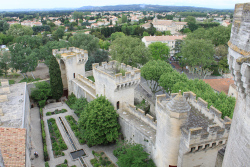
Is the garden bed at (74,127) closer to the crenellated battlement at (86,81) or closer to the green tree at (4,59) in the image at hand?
the crenellated battlement at (86,81)

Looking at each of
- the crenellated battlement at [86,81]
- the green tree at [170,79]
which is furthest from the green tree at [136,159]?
the crenellated battlement at [86,81]

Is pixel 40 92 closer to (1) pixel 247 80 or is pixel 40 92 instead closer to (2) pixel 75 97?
(2) pixel 75 97

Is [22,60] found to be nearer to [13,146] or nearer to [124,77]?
[124,77]

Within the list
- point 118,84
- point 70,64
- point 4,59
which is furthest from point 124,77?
point 4,59

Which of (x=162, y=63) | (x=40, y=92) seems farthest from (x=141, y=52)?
(x=40, y=92)

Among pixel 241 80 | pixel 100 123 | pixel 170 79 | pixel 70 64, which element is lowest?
pixel 100 123

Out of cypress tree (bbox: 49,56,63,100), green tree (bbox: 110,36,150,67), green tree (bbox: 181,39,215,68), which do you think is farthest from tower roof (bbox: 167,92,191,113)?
green tree (bbox: 181,39,215,68)
